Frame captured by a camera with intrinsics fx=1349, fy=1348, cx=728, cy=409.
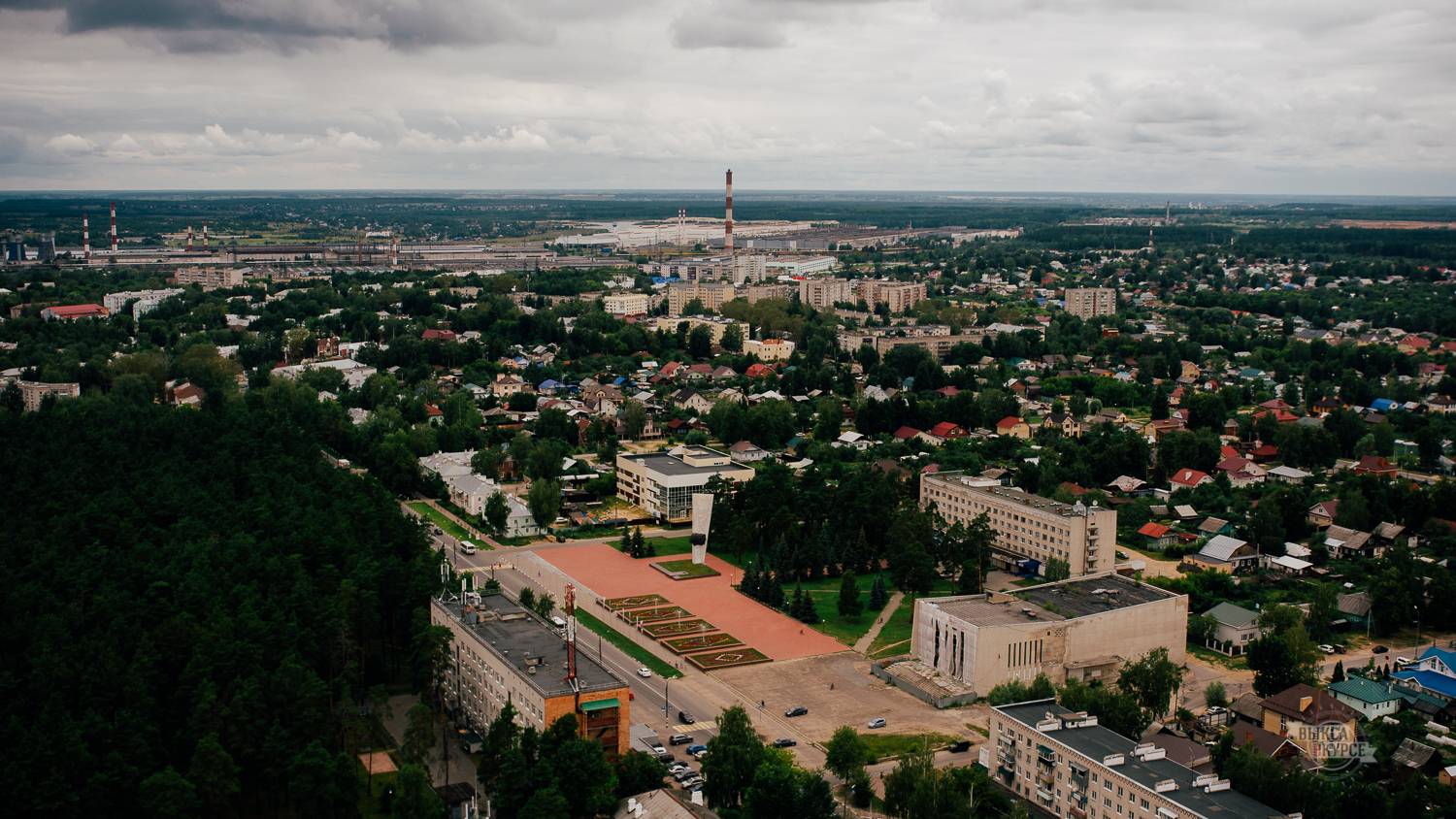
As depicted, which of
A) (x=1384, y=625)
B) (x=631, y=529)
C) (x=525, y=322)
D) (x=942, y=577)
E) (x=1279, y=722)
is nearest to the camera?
(x=1279, y=722)

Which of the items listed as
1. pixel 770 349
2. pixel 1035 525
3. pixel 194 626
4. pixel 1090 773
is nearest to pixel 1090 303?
pixel 770 349

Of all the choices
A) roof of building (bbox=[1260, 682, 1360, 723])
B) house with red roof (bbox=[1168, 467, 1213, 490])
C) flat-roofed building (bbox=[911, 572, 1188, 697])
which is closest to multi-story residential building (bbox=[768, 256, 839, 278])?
house with red roof (bbox=[1168, 467, 1213, 490])

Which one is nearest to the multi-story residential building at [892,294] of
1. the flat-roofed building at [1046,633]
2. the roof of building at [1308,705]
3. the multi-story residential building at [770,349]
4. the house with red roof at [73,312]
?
the multi-story residential building at [770,349]

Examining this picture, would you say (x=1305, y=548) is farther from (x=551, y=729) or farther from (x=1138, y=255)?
(x=1138, y=255)

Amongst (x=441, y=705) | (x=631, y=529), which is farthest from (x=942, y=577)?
(x=441, y=705)

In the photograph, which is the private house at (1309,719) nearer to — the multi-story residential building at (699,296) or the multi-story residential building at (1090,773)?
the multi-story residential building at (1090,773)

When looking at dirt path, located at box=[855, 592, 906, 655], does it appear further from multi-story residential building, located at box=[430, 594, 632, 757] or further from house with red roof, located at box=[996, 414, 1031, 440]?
house with red roof, located at box=[996, 414, 1031, 440]
